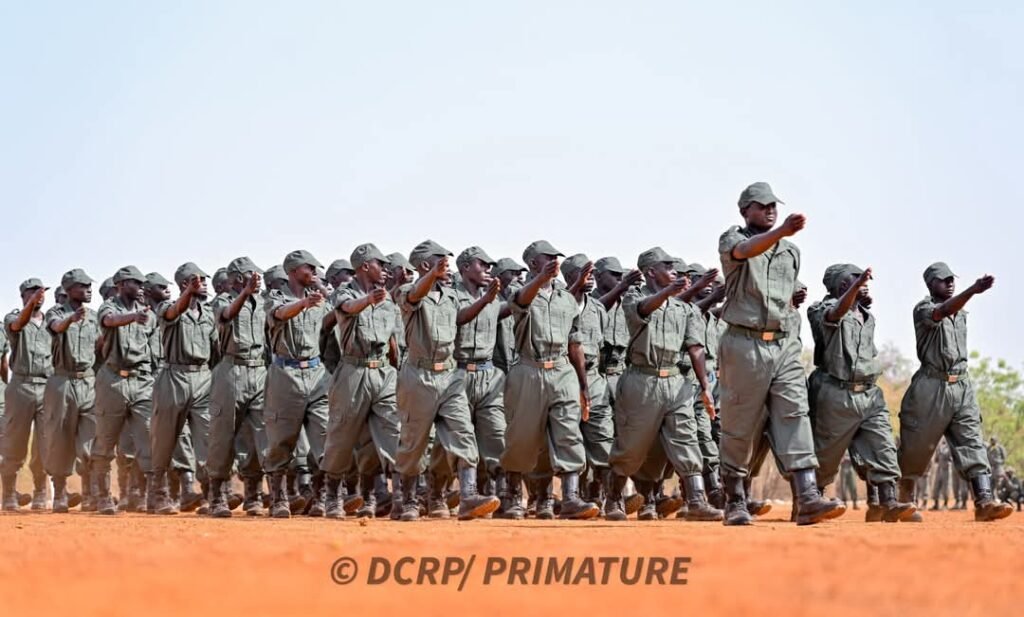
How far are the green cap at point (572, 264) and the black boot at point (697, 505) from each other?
128 inches

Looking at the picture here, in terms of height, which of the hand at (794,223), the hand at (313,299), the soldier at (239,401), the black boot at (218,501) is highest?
the hand at (794,223)

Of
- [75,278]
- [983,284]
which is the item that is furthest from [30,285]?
[983,284]

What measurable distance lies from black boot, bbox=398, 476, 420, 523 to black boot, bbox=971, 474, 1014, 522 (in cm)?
499

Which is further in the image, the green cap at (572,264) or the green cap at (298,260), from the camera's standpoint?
the green cap at (572,264)

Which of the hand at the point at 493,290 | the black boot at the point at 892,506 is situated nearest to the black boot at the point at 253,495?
the hand at the point at 493,290

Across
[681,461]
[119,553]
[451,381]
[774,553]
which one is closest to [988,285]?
[681,461]

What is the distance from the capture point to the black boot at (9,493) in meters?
22.1

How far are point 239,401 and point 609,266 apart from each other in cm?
416

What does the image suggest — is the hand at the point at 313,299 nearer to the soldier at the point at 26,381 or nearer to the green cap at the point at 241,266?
the green cap at the point at 241,266

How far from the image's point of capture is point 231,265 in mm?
18000

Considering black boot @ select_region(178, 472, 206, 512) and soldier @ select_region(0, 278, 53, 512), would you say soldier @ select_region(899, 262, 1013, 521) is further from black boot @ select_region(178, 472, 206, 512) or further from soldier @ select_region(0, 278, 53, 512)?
soldier @ select_region(0, 278, 53, 512)

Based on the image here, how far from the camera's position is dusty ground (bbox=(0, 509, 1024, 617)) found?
274 inches

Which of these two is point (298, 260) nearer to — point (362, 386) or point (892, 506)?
point (362, 386)

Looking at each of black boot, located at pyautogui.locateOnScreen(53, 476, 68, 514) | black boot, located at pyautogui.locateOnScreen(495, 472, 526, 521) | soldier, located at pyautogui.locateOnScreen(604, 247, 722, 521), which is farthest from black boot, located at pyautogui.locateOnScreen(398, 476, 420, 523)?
black boot, located at pyautogui.locateOnScreen(53, 476, 68, 514)
